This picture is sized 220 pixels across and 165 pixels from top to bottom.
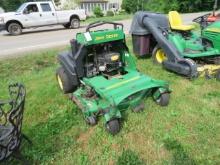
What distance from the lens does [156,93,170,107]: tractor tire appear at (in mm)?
4242

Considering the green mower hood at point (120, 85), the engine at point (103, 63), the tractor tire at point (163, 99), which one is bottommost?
the tractor tire at point (163, 99)

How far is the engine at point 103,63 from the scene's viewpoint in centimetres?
455

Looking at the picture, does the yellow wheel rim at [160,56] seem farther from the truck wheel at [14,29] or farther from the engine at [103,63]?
the truck wheel at [14,29]

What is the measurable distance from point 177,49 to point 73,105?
8.04ft

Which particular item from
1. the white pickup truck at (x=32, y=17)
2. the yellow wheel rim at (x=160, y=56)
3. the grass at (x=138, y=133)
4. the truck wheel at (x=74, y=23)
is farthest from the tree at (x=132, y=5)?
the grass at (x=138, y=133)

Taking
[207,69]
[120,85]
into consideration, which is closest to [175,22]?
[207,69]

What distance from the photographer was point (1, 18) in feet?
45.5

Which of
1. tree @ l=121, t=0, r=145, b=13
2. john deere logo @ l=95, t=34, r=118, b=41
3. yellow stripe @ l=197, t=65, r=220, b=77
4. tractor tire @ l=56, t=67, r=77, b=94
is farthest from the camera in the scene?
tree @ l=121, t=0, r=145, b=13

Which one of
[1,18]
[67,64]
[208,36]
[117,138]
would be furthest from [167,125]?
[1,18]

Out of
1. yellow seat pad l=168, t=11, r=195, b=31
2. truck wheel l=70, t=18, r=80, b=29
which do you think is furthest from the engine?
truck wheel l=70, t=18, r=80, b=29

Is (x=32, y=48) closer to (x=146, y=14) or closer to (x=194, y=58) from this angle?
(x=146, y=14)

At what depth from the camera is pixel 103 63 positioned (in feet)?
15.0

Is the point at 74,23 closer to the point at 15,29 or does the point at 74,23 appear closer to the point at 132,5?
the point at 15,29

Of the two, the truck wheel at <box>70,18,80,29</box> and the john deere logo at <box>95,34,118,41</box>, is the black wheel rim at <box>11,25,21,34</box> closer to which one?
the truck wheel at <box>70,18,80,29</box>
